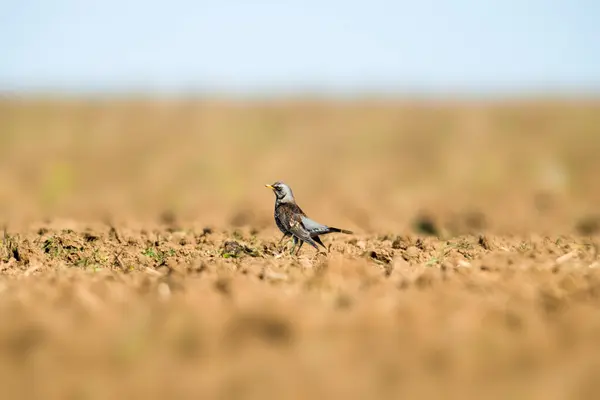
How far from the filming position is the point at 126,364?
549cm

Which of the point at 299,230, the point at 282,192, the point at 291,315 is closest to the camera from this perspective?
the point at 291,315

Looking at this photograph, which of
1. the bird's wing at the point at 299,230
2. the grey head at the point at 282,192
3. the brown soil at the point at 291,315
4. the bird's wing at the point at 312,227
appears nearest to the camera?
the brown soil at the point at 291,315

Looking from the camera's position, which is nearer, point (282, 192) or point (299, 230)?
point (299, 230)

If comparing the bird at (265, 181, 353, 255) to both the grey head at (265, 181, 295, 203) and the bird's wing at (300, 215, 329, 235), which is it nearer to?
the bird's wing at (300, 215, 329, 235)

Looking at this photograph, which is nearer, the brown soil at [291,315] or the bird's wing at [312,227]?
the brown soil at [291,315]

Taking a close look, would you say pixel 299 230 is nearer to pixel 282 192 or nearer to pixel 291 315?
pixel 282 192

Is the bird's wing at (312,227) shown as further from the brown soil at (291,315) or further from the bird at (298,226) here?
the brown soil at (291,315)

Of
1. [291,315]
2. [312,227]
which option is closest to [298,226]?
[312,227]

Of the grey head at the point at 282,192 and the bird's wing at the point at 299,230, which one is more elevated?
the grey head at the point at 282,192

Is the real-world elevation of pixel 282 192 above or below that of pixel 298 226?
above

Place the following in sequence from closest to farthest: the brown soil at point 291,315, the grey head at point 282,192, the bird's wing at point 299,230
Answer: the brown soil at point 291,315 < the bird's wing at point 299,230 < the grey head at point 282,192

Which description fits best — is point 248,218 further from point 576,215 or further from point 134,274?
point 576,215

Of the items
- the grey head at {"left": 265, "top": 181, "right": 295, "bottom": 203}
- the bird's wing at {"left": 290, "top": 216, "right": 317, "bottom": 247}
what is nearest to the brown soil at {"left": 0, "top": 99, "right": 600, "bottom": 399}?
the bird's wing at {"left": 290, "top": 216, "right": 317, "bottom": 247}

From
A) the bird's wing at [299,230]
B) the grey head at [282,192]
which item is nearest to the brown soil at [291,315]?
the bird's wing at [299,230]
